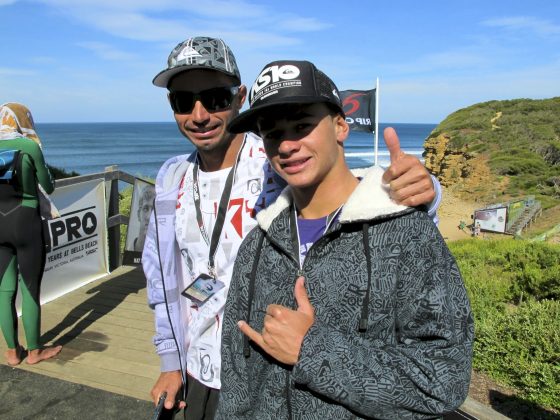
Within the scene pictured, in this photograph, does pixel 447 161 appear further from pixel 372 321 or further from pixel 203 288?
pixel 372 321

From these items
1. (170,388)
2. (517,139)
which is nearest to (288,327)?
(170,388)

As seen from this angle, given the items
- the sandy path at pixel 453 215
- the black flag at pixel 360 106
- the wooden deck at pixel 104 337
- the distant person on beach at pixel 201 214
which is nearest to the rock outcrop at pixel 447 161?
the sandy path at pixel 453 215

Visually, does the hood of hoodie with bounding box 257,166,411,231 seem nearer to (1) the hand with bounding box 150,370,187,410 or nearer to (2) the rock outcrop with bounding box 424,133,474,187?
(1) the hand with bounding box 150,370,187,410

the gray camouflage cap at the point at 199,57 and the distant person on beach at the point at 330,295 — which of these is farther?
the gray camouflage cap at the point at 199,57

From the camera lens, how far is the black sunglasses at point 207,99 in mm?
2117

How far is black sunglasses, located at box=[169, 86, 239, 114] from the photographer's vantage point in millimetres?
2117

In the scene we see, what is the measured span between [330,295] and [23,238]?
357 cm

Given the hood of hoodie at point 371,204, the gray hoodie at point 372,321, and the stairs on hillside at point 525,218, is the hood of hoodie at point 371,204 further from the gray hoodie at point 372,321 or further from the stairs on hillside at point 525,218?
the stairs on hillside at point 525,218

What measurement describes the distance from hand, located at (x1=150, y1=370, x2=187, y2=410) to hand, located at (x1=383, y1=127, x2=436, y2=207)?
1.51 metres

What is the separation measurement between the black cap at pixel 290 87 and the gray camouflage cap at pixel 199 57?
1.82 feet

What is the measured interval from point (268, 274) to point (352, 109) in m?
12.3

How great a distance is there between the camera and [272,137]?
1.60 metres

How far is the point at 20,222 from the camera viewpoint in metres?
3.98

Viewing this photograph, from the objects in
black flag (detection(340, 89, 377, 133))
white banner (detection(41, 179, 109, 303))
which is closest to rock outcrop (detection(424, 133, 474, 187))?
black flag (detection(340, 89, 377, 133))
